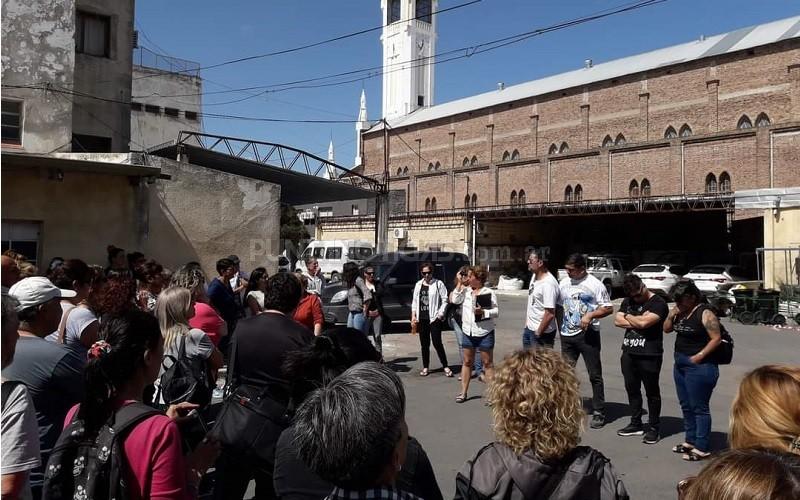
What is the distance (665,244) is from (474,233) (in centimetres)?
1318

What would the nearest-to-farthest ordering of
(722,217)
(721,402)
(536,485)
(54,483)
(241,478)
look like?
1. (54,483)
2. (536,485)
3. (241,478)
4. (721,402)
5. (722,217)

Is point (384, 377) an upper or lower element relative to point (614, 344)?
upper

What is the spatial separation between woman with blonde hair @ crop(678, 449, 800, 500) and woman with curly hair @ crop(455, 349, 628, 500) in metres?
1.01

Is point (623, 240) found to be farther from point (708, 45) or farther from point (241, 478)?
point (241, 478)

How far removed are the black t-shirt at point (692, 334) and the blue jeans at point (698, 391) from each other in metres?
0.08

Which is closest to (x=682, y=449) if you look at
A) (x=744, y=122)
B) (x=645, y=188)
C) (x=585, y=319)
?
(x=585, y=319)

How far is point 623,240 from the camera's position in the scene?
43.6m

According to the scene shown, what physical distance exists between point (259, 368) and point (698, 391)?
172 inches

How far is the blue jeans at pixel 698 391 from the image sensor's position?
232 inches

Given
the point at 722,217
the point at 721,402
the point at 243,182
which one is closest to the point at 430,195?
the point at 722,217

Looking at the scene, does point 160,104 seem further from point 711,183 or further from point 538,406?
point 538,406

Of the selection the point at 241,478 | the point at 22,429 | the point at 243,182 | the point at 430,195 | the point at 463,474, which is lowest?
the point at 241,478

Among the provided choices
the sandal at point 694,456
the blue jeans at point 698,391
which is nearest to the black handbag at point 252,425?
the blue jeans at point 698,391

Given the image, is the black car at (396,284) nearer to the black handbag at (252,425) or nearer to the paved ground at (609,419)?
the paved ground at (609,419)
